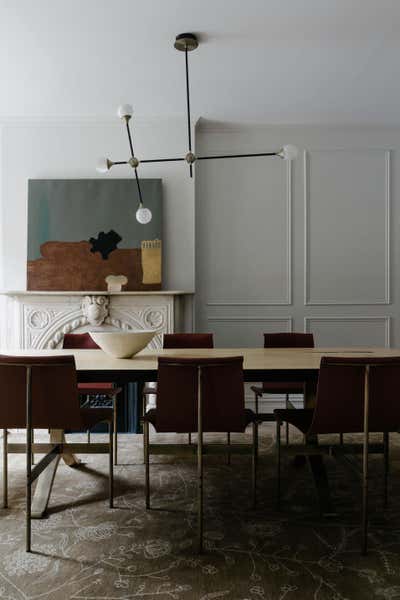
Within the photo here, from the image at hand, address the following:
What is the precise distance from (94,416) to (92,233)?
2.44 meters

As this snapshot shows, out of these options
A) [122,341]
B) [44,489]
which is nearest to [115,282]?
[122,341]

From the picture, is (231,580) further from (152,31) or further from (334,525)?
(152,31)

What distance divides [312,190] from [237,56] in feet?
5.76

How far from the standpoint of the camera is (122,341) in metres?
2.73

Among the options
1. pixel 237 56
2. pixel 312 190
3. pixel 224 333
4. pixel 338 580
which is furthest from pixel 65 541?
pixel 312 190

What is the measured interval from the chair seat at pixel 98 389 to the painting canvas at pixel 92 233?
1.38 meters

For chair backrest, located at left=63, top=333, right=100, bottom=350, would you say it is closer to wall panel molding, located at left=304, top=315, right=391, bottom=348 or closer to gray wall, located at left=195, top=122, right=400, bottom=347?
gray wall, located at left=195, top=122, right=400, bottom=347

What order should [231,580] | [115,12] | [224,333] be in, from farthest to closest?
[224,333] → [115,12] → [231,580]

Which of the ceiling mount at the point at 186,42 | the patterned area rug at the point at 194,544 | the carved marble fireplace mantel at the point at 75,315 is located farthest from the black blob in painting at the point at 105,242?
the patterned area rug at the point at 194,544

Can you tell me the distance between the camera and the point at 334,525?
7.49 ft

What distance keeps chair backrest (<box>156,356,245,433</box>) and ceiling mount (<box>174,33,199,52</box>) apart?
2.29 m

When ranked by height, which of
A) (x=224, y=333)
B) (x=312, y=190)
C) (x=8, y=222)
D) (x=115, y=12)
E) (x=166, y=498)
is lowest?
(x=166, y=498)

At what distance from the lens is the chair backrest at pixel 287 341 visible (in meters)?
3.60

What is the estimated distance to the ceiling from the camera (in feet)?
9.71
